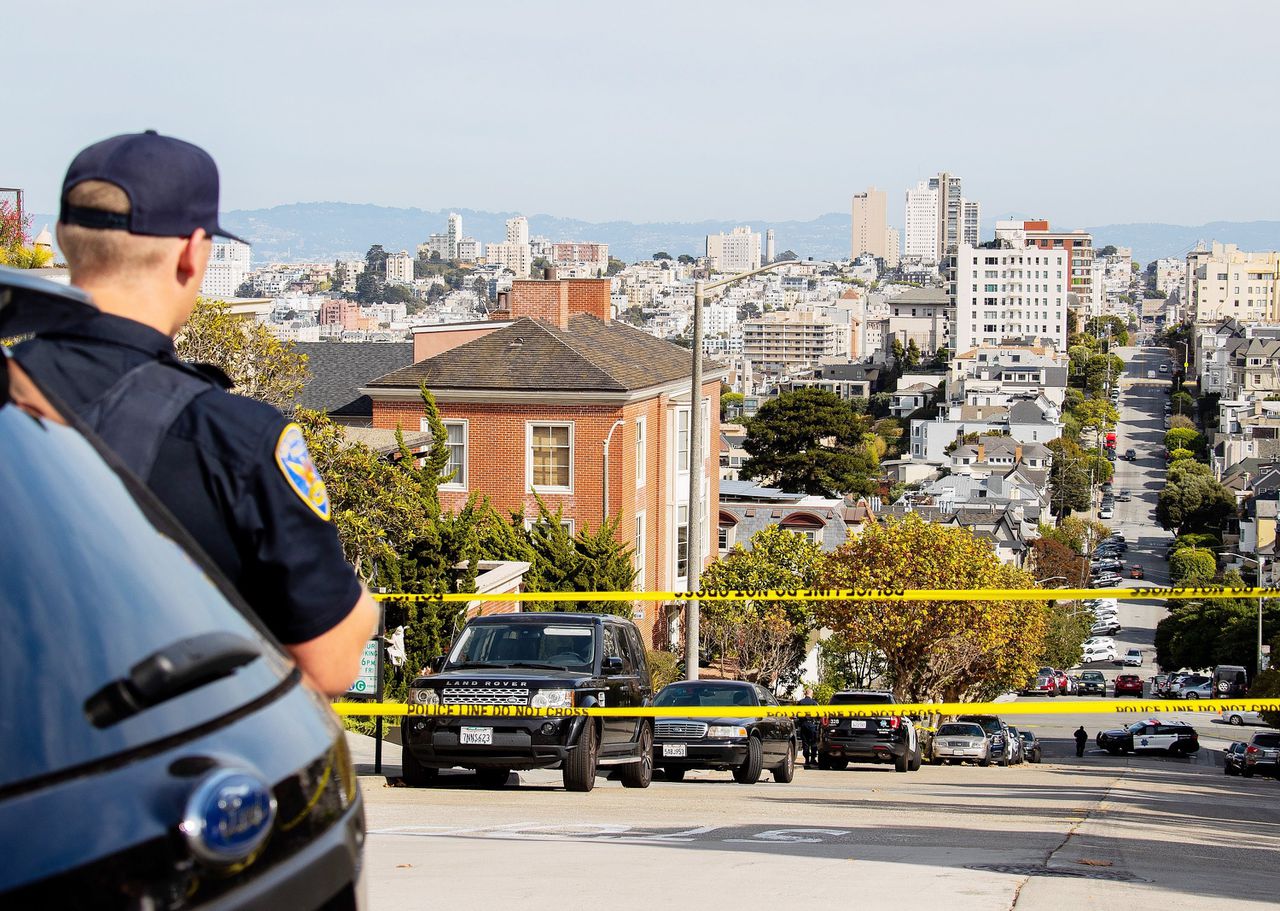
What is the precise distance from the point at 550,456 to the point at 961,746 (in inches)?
570

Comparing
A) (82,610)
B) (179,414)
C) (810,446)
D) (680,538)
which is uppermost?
(179,414)

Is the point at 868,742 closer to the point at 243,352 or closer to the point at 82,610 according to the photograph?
the point at 243,352

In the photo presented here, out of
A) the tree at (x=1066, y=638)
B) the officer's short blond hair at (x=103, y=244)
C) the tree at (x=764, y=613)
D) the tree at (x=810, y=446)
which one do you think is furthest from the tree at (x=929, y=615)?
the tree at (x=810, y=446)

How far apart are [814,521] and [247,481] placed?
77.2 meters

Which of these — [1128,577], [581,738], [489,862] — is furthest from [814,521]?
[1128,577]

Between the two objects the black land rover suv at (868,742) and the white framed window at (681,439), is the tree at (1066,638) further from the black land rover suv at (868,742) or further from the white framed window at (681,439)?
the black land rover suv at (868,742)

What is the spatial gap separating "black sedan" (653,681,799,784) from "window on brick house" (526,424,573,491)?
81.0 feet

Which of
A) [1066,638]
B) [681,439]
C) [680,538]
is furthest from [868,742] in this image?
[1066,638]

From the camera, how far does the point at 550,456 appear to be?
44938 millimetres

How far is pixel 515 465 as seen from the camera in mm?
44844

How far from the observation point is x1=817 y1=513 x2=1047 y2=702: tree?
45375mm

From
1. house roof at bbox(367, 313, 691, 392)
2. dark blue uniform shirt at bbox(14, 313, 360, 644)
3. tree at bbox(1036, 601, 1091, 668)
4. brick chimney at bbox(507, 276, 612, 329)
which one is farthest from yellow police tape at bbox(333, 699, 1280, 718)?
tree at bbox(1036, 601, 1091, 668)

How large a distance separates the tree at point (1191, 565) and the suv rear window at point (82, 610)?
528 feet

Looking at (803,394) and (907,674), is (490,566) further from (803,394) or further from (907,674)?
(803,394)
